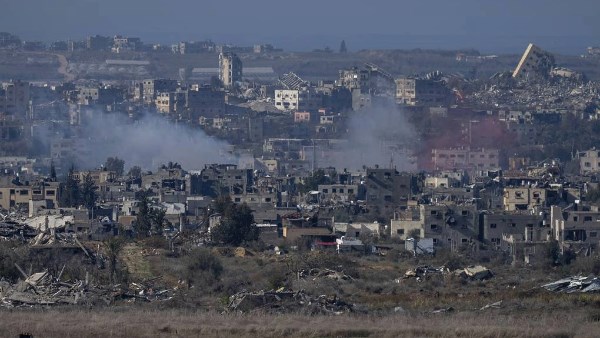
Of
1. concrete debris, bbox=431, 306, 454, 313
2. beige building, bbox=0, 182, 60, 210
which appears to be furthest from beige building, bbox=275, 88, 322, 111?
concrete debris, bbox=431, 306, 454, 313

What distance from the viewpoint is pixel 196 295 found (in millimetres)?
22406

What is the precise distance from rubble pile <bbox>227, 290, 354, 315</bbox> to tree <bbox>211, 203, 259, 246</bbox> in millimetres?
9872

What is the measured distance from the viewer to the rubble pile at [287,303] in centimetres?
2002

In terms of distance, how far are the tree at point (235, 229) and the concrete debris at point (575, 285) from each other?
8559 millimetres

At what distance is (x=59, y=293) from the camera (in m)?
21.2

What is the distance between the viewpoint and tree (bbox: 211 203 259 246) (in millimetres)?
31062

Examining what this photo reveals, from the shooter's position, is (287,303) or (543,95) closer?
(287,303)

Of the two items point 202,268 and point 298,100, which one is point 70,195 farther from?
point 298,100

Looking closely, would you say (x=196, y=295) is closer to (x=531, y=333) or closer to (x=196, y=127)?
(x=531, y=333)

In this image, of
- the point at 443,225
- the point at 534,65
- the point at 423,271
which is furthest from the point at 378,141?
the point at 423,271

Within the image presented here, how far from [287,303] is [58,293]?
7.83 feet

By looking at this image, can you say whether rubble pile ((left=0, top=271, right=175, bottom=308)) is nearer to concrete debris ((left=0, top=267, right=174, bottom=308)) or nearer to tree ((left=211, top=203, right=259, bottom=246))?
concrete debris ((left=0, top=267, right=174, bottom=308))

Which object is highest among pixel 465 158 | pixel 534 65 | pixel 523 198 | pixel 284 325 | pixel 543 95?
pixel 534 65

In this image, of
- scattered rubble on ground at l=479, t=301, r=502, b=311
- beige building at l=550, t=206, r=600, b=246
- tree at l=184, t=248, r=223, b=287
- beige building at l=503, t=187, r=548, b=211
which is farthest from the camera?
beige building at l=503, t=187, r=548, b=211
